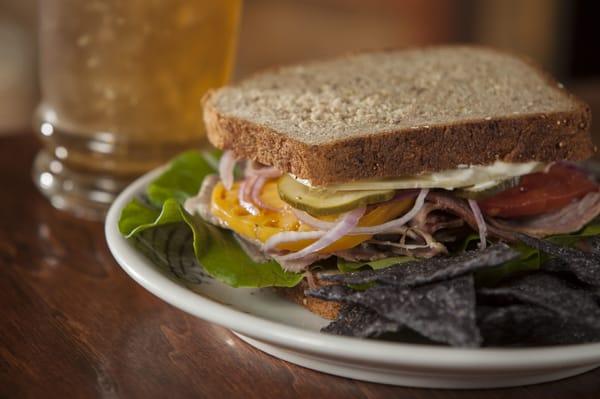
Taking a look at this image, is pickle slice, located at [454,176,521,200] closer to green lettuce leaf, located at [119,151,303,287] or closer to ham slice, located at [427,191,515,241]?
ham slice, located at [427,191,515,241]

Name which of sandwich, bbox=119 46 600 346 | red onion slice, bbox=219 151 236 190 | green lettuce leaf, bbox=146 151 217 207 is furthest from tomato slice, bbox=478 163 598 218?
green lettuce leaf, bbox=146 151 217 207

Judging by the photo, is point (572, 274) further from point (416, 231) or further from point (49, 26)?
point (49, 26)

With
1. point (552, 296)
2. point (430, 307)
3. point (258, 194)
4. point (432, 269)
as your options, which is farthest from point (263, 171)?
point (552, 296)

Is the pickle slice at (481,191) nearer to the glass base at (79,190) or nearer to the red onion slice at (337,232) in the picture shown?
the red onion slice at (337,232)

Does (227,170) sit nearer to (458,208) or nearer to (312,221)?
(312,221)

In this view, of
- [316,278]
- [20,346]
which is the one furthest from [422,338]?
[20,346]

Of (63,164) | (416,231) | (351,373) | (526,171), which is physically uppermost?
(526,171)

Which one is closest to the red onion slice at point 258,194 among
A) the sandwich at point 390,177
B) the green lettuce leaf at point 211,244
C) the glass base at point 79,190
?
the sandwich at point 390,177
